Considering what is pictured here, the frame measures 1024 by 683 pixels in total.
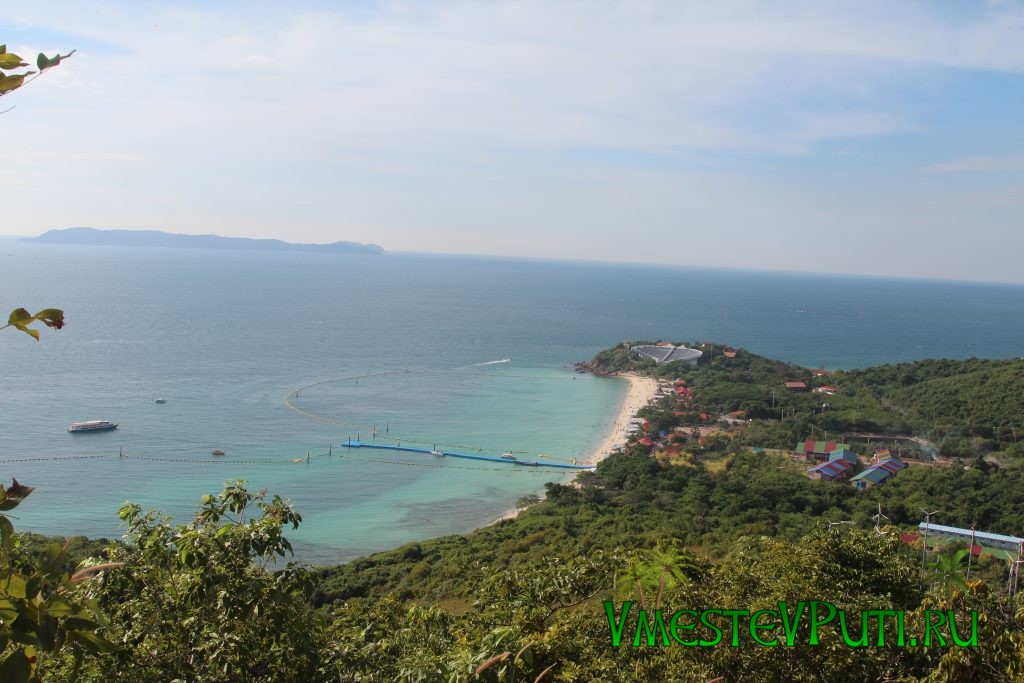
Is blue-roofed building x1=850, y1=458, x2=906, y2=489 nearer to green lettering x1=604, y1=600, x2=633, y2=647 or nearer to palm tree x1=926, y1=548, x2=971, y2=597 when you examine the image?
palm tree x1=926, y1=548, x2=971, y2=597

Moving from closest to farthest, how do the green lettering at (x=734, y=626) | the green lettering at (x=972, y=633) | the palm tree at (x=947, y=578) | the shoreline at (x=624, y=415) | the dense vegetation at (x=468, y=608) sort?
the dense vegetation at (x=468, y=608)
the green lettering at (x=972, y=633)
the green lettering at (x=734, y=626)
the palm tree at (x=947, y=578)
the shoreline at (x=624, y=415)

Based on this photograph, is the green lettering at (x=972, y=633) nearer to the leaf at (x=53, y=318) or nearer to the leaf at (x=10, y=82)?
the leaf at (x=53, y=318)

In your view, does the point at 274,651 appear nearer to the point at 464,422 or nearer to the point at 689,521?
the point at 689,521

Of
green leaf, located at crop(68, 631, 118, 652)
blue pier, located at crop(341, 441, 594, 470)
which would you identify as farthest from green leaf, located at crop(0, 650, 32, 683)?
blue pier, located at crop(341, 441, 594, 470)

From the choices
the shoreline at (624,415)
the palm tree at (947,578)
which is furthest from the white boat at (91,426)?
the palm tree at (947,578)

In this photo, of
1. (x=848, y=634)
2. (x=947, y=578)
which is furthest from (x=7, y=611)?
(x=947, y=578)

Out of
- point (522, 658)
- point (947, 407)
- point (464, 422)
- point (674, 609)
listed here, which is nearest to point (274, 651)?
point (522, 658)

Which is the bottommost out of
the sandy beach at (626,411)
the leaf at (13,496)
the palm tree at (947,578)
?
the sandy beach at (626,411)
